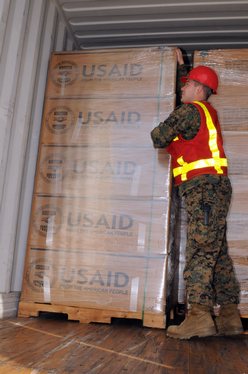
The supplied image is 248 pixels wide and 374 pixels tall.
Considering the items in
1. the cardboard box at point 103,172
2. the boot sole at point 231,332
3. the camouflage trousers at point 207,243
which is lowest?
the boot sole at point 231,332

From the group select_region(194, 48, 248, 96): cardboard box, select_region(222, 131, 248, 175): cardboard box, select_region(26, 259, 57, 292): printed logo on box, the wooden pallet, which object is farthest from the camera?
select_region(194, 48, 248, 96): cardboard box

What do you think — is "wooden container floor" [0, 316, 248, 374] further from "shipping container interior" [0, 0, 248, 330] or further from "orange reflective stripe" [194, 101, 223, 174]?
"orange reflective stripe" [194, 101, 223, 174]

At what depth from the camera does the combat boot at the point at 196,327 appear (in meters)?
2.77

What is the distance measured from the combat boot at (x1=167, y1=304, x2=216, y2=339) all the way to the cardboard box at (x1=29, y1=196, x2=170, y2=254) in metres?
0.53

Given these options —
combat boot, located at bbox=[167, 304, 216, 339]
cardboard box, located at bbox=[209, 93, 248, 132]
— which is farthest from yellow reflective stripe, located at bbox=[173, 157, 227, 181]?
combat boot, located at bbox=[167, 304, 216, 339]

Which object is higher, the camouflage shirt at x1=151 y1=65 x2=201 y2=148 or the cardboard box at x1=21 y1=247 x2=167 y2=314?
the camouflage shirt at x1=151 y1=65 x2=201 y2=148

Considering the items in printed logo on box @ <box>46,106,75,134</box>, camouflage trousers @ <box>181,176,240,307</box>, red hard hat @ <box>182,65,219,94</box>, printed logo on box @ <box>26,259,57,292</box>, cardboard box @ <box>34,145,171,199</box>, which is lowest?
printed logo on box @ <box>26,259,57,292</box>

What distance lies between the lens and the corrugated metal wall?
120 inches

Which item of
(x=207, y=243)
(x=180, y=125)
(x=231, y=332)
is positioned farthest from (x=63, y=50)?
(x=231, y=332)

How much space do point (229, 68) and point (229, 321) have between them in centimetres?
199

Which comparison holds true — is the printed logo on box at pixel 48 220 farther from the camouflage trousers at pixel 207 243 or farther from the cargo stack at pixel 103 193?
the camouflage trousers at pixel 207 243

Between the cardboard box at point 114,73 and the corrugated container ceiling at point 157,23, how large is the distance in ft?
1.50

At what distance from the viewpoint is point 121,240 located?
10.7 feet

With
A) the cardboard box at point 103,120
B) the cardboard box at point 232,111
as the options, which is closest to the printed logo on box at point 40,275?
the cardboard box at point 103,120
